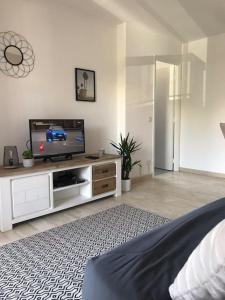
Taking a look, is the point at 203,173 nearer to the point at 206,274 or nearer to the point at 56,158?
the point at 56,158

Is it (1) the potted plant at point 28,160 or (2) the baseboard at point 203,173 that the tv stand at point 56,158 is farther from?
(2) the baseboard at point 203,173

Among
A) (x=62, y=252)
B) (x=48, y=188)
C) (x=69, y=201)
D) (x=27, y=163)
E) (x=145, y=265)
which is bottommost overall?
(x=62, y=252)

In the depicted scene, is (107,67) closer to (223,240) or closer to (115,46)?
(115,46)

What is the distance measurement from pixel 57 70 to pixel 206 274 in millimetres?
3367

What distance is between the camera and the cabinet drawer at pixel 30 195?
2.65m

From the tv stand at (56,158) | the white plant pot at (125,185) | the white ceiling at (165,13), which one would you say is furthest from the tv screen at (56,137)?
the white ceiling at (165,13)

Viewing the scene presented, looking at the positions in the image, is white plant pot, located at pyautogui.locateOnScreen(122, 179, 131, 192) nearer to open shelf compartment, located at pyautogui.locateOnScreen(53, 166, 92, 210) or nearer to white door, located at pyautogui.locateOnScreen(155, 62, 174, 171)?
open shelf compartment, located at pyautogui.locateOnScreen(53, 166, 92, 210)

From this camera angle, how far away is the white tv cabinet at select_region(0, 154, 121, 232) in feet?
8.50

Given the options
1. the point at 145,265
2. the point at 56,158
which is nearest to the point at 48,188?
the point at 56,158

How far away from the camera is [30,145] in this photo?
9.96 feet

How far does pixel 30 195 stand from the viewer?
275 centimetres

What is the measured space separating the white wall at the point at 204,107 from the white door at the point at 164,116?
27 cm

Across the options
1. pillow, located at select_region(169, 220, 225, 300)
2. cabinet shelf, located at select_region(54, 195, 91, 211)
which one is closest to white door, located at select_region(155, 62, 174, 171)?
cabinet shelf, located at select_region(54, 195, 91, 211)

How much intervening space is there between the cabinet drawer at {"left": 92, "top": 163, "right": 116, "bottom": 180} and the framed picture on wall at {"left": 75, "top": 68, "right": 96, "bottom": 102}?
1115 millimetres
